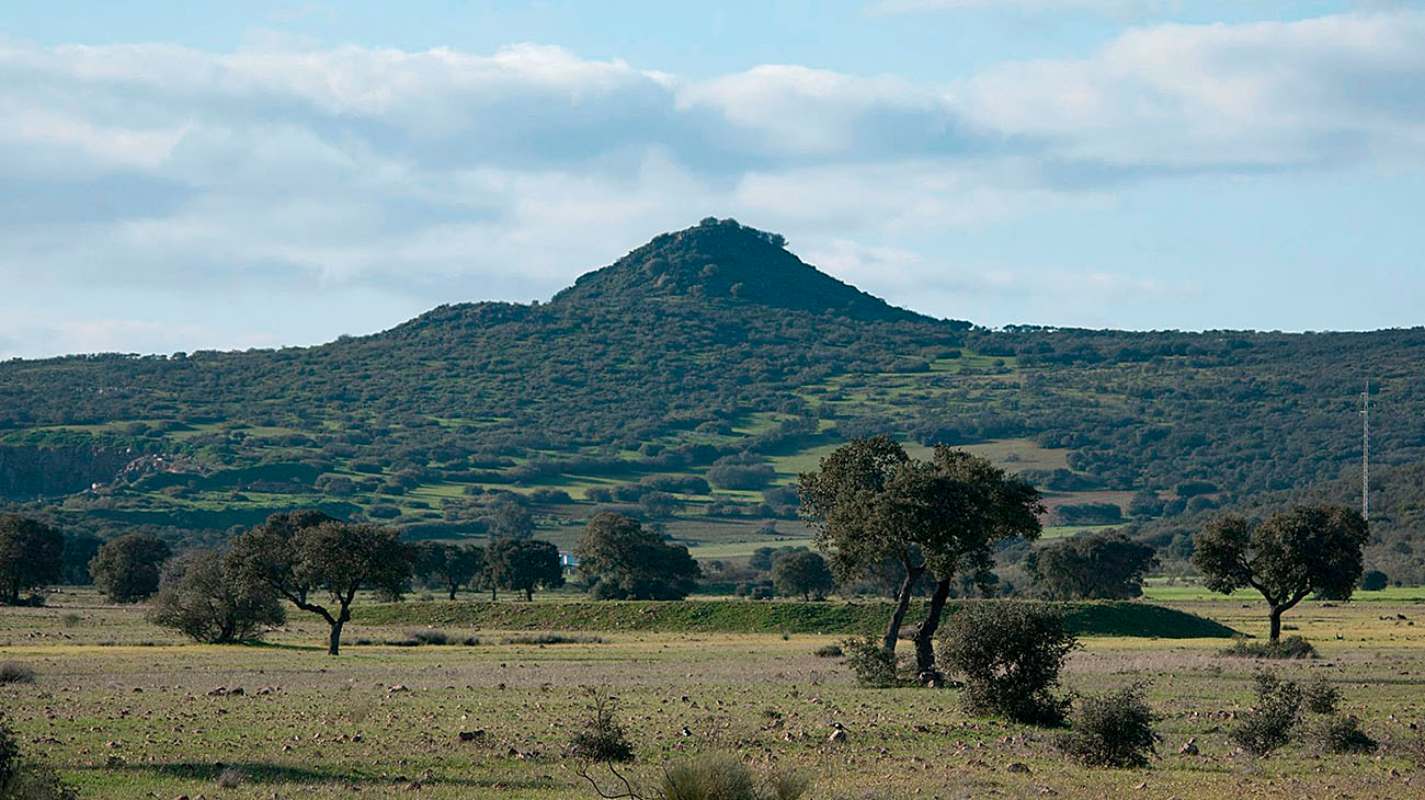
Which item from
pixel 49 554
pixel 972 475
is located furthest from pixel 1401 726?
pixel 49 554

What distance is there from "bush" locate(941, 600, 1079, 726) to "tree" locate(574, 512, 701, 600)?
65990mm

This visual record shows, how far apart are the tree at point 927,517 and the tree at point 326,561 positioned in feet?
68.0

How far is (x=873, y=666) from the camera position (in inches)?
1550

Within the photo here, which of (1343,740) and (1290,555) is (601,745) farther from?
(1290,555)

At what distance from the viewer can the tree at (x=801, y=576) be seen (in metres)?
102

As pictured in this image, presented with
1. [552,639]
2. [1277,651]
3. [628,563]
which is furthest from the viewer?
[628,563]

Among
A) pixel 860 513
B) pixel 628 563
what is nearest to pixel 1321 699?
pixel 860 513

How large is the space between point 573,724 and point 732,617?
48.3m

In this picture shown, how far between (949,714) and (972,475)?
43.4 ft

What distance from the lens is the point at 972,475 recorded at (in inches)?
1709

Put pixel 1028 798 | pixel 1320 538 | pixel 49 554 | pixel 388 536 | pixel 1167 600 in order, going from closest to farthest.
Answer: pixel 1028 798
pixel 1320 538
pixel 388 536
pixel 49 554
pixel 1167 600

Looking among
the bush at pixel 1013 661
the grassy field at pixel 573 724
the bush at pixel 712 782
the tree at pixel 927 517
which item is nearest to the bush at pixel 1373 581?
the grassy field at pixel 573 724

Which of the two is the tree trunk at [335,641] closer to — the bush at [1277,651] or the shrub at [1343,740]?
the bush at [1277,651]

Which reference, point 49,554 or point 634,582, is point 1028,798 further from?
point 49,554
